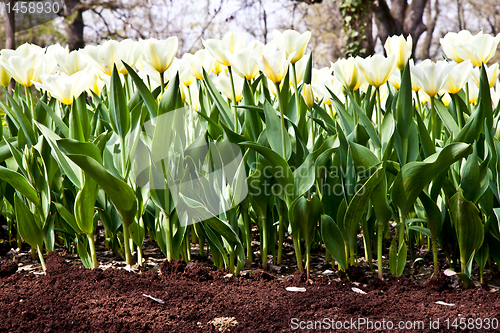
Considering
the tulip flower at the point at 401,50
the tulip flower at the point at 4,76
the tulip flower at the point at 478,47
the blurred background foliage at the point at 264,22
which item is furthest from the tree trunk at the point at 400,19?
the tulip flower at the point at 4,76

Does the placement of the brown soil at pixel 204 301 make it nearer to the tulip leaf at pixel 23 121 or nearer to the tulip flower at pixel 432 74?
the tulip leaf at pixel 23 121

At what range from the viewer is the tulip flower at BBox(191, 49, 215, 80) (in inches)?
72.4

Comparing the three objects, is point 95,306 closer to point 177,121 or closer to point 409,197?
point 177,121

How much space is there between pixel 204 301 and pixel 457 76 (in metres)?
1.16

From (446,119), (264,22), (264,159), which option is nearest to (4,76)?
(264,159)

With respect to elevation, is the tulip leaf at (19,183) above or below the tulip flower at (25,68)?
below

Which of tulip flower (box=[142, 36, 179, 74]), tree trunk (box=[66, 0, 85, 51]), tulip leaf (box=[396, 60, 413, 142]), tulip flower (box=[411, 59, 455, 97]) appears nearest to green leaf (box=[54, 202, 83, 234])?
tulip flower (box=[142, 36, 179, 74])

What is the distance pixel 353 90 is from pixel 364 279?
761 mm

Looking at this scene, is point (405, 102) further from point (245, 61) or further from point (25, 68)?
point (25, 68)

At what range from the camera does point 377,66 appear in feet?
4.86

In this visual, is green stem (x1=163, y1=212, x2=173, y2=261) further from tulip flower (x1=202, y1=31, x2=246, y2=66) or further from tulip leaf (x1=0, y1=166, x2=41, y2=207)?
tulip flower (x1=202, y1=31, x2=246, y2=66)

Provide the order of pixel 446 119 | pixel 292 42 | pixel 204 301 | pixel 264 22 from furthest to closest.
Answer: pixel 264 22 < pixel 446 119 < pixel 292 42 < pixel 204 301

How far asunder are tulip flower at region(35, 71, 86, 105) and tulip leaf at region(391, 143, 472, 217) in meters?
1.17

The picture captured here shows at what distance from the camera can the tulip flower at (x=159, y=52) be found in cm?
149
